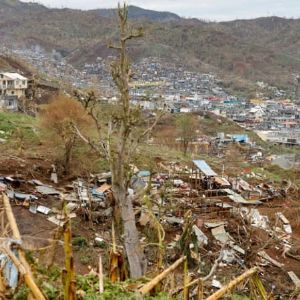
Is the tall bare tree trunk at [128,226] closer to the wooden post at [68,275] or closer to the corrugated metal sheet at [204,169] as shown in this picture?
the wooden post at [68,275]

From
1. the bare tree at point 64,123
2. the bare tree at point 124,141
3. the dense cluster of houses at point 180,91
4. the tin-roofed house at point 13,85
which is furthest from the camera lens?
the dense cluster of houses at point 180,91

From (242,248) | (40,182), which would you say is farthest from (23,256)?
(40,182)

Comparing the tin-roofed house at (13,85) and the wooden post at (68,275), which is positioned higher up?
the wooden post at (68,275)

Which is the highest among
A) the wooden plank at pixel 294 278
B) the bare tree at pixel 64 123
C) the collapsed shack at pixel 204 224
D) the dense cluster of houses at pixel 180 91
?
the bare tree at pixel 64 123

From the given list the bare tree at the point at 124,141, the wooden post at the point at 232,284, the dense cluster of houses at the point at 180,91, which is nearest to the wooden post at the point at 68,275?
the wooden post at the point at 232,284

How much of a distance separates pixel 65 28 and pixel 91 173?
8097 cm

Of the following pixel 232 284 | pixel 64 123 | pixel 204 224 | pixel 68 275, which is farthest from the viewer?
pixel 64 123

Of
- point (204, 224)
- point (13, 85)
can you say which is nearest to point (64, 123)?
point (204, 224)

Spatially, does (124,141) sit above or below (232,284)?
below

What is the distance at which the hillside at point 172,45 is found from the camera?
72062 millimetres

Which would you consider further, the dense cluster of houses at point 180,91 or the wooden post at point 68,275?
the dense cluster of houses at point 180,91

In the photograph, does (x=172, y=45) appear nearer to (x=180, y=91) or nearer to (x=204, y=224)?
(x=180, y=91)

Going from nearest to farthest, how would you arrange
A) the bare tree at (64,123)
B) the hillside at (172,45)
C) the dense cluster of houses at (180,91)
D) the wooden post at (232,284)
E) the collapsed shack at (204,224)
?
1. the wooden post at (232,284)
2. the collapsed shack at (204,224)
3. the bare tree at (64,123)
4. the dense cluster of houses at (180,91)
5. the hillside at (172,45)

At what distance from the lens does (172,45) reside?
2975 inches
